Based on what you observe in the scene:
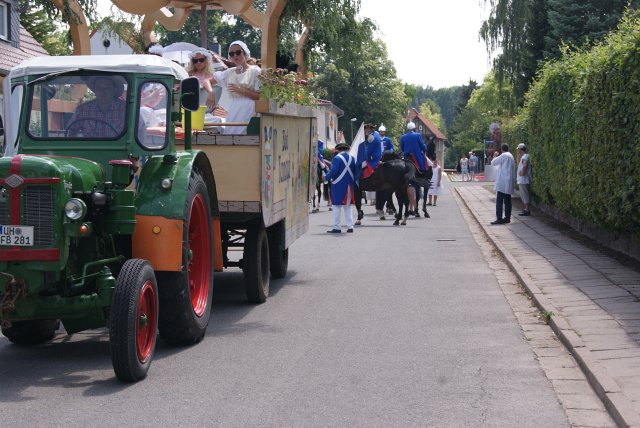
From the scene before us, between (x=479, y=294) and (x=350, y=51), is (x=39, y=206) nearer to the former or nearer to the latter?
(x=479, y=294)

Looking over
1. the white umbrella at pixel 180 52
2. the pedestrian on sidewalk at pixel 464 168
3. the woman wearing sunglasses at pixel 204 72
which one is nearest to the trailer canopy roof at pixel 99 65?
the woman wearing sunglasses at pixel 204 72

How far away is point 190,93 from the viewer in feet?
27.6

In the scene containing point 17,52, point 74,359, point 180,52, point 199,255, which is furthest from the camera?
point 17,52

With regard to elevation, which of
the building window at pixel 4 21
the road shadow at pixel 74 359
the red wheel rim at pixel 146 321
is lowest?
the road shadow at pixel 74 359

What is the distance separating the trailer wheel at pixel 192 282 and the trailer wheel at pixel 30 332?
3.40ft

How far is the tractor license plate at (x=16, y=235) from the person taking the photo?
6.97 meters

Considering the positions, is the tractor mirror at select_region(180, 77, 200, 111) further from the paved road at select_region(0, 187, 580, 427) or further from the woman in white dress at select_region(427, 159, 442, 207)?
the woman in white dress at select_region(427, 159, 442, 207)

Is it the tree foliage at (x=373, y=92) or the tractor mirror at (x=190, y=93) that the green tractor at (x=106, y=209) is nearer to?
the tractor mirror at (x=190, y=93)

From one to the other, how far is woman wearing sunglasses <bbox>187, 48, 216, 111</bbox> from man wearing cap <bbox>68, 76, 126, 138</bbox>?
3.02 m

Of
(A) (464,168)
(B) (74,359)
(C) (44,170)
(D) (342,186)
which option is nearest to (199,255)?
(B) (74,359)

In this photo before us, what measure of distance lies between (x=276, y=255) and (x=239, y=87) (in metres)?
2.29

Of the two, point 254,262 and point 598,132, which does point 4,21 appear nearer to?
point 598,132

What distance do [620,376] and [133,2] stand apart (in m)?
7.94

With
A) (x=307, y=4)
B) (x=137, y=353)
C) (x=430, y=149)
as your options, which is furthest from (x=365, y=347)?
(x=430, y=149)
